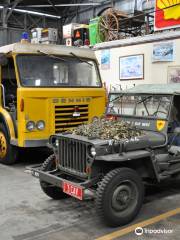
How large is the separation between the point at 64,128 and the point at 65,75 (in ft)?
3.64

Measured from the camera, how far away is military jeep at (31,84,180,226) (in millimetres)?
4785

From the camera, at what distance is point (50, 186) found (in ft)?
19.2

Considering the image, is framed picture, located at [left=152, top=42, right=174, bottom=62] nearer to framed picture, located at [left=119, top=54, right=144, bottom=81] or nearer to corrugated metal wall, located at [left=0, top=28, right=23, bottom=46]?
framed picture, located at [left=119, top=54, right=144, bottom=81]

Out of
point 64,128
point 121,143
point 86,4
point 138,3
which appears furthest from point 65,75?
point 86,4

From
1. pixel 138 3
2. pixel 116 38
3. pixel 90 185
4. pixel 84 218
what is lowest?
pixel 84 218

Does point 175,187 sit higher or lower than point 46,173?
lower

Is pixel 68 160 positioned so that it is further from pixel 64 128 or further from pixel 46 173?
pixel 64 128

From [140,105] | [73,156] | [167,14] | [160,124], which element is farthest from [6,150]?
[167,14]

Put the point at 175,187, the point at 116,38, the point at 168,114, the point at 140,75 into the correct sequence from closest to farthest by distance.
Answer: the point at 168,114, the point at 175,187, the point at 140,75, the point at 116,38

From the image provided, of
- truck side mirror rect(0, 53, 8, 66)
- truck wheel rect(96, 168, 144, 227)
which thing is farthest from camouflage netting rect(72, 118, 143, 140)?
truck side mirror rect(0, 53, 8, 66)

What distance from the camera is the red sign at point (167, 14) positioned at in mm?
10297

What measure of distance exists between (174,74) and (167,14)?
180cm

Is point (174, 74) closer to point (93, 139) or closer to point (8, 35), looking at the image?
point (93, 139)

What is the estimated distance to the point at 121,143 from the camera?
4953mm
